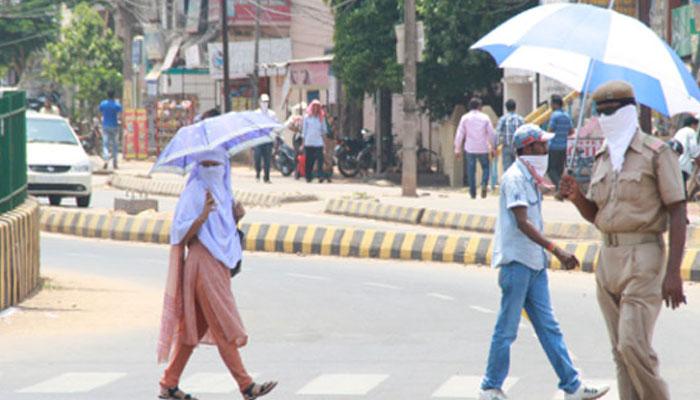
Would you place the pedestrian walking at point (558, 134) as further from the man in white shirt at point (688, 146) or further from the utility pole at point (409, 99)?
the man in white shirt at point (688, 146)

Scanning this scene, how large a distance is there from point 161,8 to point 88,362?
57990 mm

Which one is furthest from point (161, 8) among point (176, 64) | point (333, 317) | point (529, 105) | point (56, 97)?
point (333, 317)

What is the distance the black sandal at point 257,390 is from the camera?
9.99 metres

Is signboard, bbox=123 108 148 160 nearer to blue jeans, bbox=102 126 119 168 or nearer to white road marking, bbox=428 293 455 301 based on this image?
blue jeans, bbox=102 126 119 168

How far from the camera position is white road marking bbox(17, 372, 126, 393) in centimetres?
1085

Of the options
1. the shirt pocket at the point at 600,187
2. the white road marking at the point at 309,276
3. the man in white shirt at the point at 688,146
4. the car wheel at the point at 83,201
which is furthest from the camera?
the car wheel at the point at 83,201

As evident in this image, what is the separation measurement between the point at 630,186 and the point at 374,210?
18.1 m

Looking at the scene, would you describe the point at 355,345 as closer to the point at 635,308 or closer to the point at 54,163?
the point at 635,308

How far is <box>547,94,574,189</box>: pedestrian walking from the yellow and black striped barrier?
3.34 m

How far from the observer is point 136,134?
54562mm

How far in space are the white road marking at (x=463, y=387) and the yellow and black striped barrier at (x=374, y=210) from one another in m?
14.1

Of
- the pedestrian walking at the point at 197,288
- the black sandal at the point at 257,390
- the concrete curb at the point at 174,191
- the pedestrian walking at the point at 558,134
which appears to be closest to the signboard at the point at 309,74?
the concrete curb at the point at 174,191

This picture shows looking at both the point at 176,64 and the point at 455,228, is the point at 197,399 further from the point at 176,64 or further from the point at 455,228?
the point at 176,64

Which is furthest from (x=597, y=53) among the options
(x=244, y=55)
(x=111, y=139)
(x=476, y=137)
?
(x=244, y=55)
